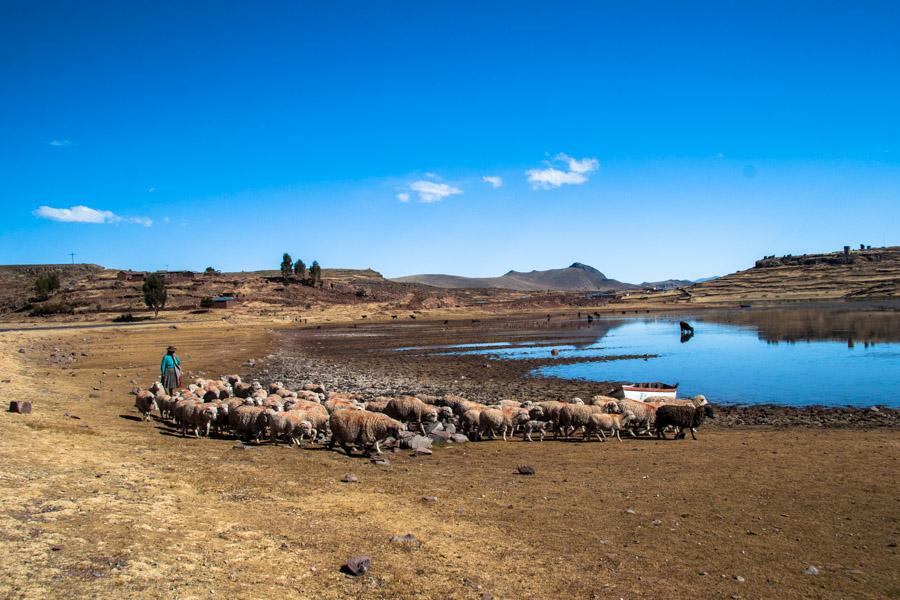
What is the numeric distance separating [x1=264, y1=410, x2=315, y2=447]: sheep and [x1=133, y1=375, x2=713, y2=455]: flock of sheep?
3 cm

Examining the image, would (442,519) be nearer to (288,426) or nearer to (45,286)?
(288,426)

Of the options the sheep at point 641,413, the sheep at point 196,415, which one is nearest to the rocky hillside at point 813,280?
the sheep at point 641,413

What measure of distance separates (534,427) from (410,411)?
12.5 feet

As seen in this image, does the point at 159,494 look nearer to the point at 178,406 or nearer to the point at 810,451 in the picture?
the point at 178,406

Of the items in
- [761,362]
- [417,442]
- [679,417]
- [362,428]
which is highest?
[362,428]

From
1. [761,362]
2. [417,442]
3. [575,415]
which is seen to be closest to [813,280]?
[761,362]

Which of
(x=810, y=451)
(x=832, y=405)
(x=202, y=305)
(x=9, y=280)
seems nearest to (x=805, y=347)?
(x=832, y=405)

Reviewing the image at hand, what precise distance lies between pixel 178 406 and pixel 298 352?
90.9ft

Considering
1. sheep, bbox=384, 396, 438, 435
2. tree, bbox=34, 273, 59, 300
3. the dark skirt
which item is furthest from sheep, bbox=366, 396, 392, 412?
tree, bbox=34, 273, 59, 300

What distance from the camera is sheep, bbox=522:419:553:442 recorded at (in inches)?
625

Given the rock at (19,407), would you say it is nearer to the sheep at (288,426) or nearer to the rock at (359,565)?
the sheep at (288,426)

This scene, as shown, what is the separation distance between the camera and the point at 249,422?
48.0ft

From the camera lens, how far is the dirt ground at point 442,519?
6273 millimetres

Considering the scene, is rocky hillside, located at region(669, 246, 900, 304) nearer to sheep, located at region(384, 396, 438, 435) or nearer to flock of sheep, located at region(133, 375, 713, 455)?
flock of sheep, located at region(133, 375, 713, 455)
